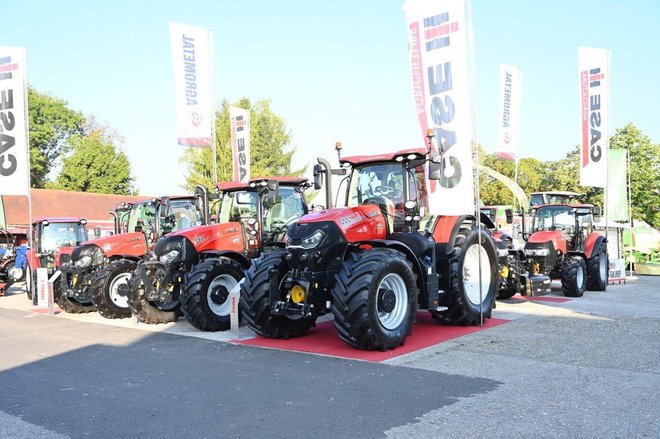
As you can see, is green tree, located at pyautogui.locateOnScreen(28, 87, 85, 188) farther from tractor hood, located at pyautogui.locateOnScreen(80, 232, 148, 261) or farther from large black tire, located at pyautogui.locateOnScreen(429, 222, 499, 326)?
large black tire, located at pyautogui.locateOnScreen(429, 222, 499, 326)

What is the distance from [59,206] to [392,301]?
33.9 metres

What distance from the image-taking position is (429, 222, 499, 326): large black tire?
348 inches

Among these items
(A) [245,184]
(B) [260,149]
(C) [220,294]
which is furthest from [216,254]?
(B) [260,149]

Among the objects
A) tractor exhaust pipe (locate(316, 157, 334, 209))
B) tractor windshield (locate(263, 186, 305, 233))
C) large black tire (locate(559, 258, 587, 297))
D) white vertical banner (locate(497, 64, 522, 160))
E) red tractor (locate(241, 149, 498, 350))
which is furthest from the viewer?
white vertical banner (locate(497, 64, 522, 160))

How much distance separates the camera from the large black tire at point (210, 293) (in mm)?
9102

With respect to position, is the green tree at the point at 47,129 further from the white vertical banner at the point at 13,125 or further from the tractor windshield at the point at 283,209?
the tractor windshield at the point at 283,209

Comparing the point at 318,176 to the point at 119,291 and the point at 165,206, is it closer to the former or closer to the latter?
the point at 165,206

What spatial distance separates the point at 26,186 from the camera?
47.7 ft

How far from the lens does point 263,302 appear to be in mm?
8102

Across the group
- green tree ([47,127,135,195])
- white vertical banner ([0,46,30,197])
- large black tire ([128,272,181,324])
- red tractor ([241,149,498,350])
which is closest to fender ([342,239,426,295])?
red tractor ([241,149,498,350])

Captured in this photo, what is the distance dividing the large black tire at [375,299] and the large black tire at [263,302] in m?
1.13

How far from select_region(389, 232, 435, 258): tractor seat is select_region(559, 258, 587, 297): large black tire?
6.56 metres

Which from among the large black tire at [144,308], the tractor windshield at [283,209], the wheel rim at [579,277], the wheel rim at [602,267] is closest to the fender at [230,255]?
the tractor windshield at [283,209]

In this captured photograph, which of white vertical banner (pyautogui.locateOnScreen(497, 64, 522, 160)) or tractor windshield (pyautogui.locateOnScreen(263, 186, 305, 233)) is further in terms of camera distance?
white vertical banner (pyautogui.locateOnScreen(497, 64, 522, 160))
